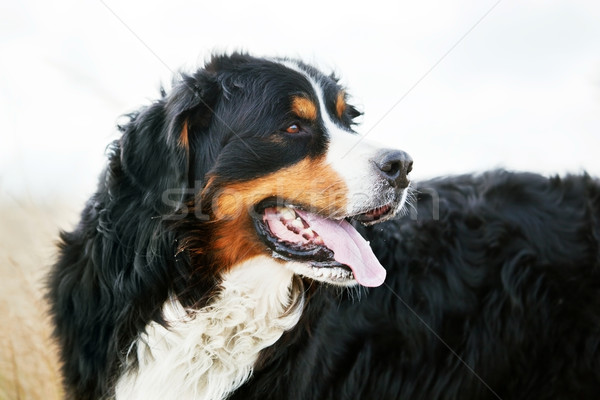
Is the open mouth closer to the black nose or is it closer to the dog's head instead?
the dog's head

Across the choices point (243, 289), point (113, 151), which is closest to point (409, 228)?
point (243, 289)

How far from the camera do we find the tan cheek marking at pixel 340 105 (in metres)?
3.22

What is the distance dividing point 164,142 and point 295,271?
0.82m

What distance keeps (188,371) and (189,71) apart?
1.44m

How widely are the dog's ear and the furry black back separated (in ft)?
2.90

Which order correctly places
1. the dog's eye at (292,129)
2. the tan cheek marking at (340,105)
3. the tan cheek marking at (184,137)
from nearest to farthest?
the tan cheek marking at (184,137) → the dog's eye at (292,129) → the tan cheek marking at (340,105)

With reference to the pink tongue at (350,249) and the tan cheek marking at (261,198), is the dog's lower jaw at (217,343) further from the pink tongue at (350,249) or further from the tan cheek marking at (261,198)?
the pink tongue at (350,249)

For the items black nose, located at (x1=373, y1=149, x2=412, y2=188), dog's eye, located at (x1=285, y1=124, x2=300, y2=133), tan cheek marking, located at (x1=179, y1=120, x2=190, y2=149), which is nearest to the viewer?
black nose, located at (x1=373, y1=149, x2=412, y2=188)

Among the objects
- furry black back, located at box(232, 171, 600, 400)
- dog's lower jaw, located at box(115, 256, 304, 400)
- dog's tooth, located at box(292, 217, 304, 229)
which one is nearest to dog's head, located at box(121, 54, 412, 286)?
dog's tooth, located at box(292, 217, 304, 229)

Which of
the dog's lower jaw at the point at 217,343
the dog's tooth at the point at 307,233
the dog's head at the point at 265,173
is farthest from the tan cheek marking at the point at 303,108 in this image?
the dog's lower jaw at the point at 217,343

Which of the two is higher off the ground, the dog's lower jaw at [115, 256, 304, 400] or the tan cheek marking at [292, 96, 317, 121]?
the tan cheek marking at [292, 96, 317, 121]

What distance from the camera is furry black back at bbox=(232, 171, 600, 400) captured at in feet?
9.77

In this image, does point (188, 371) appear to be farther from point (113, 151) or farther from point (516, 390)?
point (516, 390)

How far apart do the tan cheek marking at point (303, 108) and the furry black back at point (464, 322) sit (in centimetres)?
62
